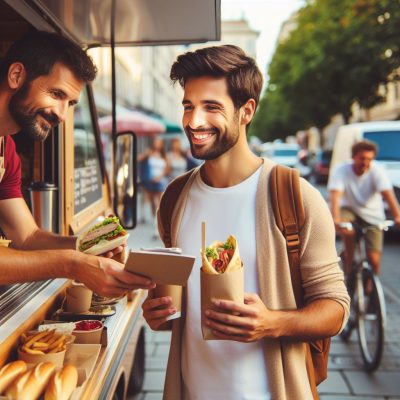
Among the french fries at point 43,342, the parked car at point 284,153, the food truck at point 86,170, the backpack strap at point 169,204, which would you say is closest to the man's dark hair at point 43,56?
the food truck at point 86,170

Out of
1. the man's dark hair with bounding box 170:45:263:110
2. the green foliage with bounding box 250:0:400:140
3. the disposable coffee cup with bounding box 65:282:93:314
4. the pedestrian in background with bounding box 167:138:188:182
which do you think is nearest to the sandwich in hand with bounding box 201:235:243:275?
the man's dark hair with bounding box 170:45:263:110

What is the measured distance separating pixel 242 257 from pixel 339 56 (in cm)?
Result: 2425

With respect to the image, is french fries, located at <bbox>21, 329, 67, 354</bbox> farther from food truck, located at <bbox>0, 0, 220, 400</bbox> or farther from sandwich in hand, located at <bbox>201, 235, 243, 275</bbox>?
sandwich in hand, located at <bbox>201, 235, 243, 275</bbox>

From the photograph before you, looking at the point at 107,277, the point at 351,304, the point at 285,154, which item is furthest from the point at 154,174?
the point at 285,154

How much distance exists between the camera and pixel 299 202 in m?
1.83

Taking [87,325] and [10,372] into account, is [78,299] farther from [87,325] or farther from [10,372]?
[10,372]

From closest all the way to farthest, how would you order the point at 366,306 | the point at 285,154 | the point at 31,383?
the point at 31,383
the point at 366,306
the point at 285,154

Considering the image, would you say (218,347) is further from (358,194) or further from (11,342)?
(358,194)

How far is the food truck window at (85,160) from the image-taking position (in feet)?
12.7

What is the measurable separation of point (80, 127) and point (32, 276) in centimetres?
234

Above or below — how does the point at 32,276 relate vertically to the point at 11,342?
above

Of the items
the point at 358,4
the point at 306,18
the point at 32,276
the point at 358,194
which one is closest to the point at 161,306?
the point at 32,276

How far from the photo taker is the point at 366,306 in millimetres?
5328

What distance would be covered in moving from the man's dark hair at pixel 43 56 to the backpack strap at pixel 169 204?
2.50 feet
